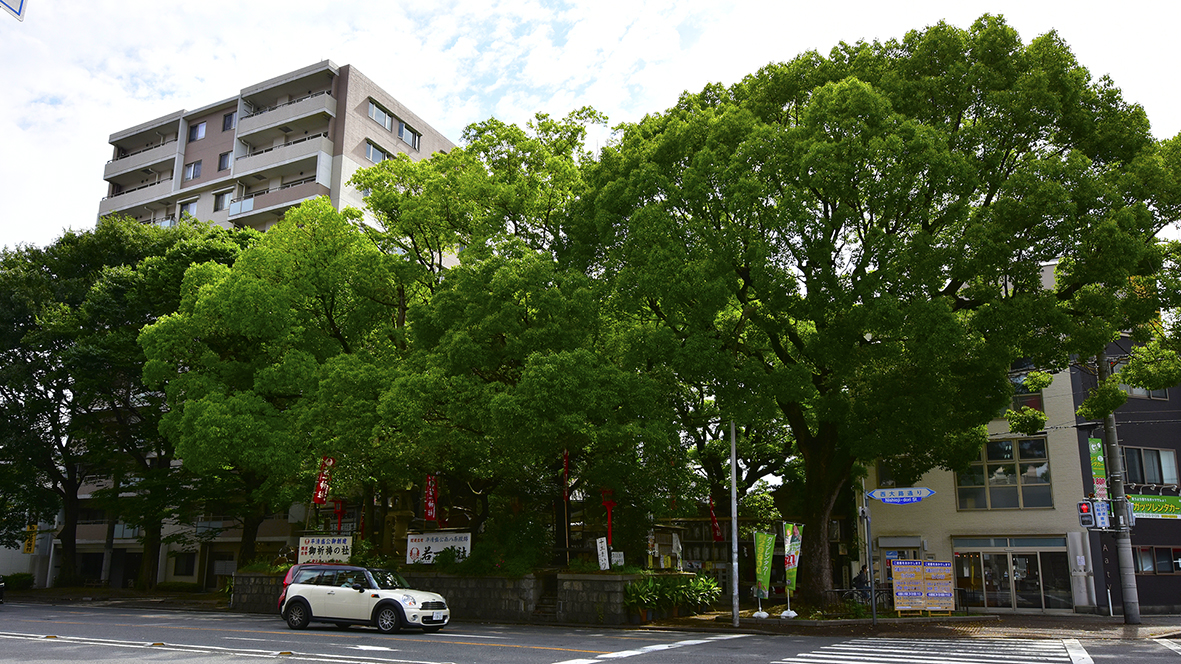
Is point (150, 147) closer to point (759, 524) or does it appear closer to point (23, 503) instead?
point (23, 503)

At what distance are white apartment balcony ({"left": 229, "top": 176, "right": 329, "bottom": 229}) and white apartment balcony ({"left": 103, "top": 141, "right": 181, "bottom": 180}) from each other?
826 cm

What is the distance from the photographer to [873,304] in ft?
56.5

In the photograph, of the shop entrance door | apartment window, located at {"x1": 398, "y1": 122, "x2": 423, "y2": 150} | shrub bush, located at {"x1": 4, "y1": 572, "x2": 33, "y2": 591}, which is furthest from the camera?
apartment window, located at {"x1": 398, "y1": 122, "x2": 423, "y2": 150}

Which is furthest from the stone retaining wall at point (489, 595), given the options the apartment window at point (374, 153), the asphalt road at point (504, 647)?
the apartment window at point (374, 153)

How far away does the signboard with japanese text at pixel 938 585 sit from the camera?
801 inches

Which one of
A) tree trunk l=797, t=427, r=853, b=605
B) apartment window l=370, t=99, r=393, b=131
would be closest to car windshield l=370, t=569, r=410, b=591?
tree trunk l=797, t=427, r=853, b=605

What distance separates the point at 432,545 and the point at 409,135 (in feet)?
106

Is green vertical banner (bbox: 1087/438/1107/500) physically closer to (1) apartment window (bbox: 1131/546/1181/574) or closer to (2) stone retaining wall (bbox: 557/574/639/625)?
(1) apartment window (bbox: 1131/546/1181/574)

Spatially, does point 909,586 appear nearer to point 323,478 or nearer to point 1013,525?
point 1013,525

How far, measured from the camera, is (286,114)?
4566 centimetres

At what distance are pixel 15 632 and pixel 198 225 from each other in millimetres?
25376

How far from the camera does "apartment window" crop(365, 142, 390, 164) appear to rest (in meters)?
45.9

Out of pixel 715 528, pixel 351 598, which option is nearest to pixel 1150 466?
pixel 715 528

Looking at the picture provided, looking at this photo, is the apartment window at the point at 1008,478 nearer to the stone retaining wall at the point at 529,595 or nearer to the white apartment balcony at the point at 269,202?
the stone retaining wall at the point at 529,595
